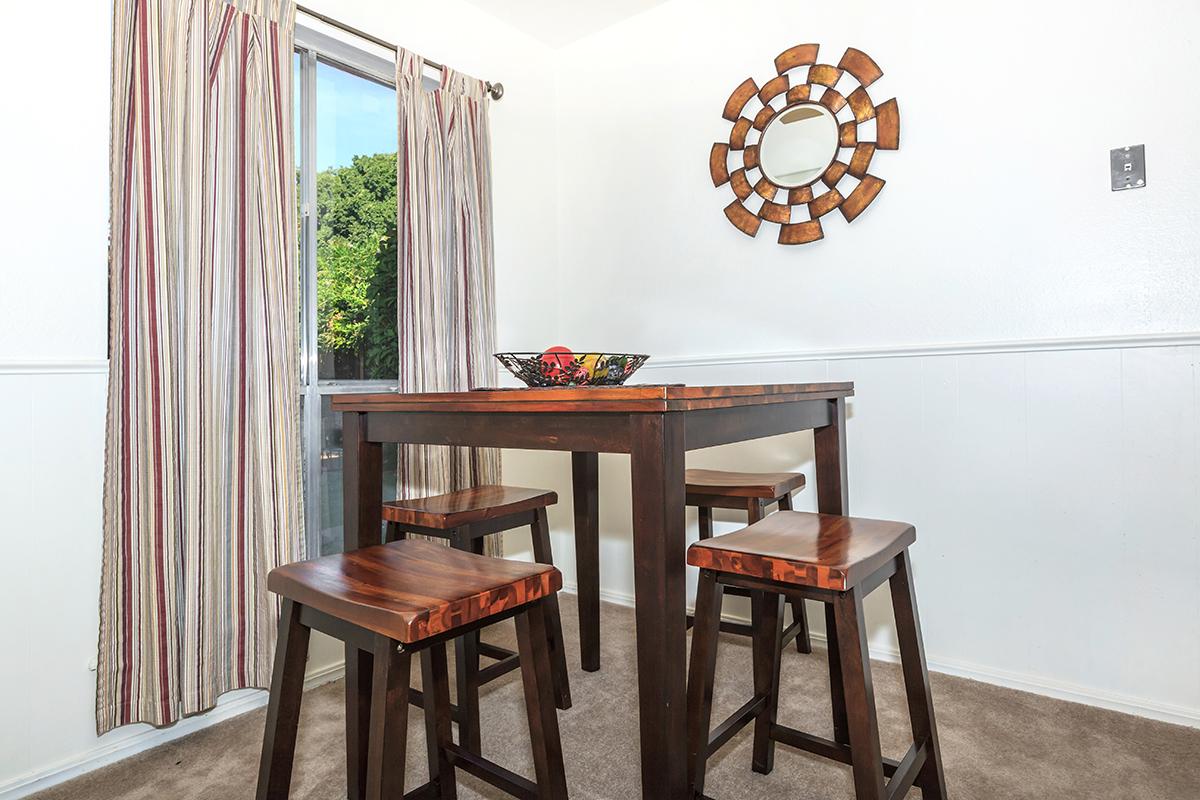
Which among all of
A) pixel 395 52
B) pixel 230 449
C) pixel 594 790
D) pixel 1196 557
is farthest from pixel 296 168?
pixel 1196 557

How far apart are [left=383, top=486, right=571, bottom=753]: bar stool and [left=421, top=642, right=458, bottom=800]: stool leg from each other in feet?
0.39

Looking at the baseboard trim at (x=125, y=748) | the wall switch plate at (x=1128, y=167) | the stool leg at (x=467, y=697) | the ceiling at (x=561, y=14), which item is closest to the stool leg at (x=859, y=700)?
the stool leg at (x=467, y=697)

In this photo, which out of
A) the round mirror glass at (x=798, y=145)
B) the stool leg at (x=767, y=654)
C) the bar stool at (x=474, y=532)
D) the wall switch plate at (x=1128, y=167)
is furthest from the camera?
the round mirror glass at (x=798, y=145)

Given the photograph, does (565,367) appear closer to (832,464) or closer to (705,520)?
(832,464)

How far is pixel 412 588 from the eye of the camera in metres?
1.05

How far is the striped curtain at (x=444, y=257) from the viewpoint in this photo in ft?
7.78

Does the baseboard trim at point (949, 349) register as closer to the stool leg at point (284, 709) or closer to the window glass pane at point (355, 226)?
the window glass pane at point (355, 226)

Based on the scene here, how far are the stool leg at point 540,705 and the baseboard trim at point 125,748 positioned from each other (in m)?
1.23

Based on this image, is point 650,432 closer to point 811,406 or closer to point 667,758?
point 667,758

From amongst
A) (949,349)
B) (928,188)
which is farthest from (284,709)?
(928,188)

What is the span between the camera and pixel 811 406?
162 centimetres

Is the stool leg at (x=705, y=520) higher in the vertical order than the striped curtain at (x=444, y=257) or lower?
lower

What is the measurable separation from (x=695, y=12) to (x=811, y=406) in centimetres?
191

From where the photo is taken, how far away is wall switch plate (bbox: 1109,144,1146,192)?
1817 mm
